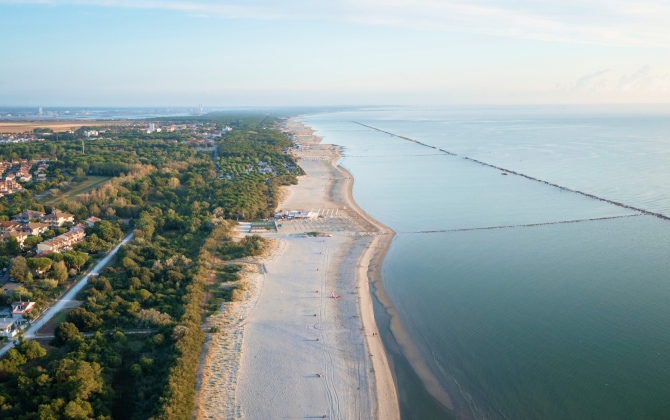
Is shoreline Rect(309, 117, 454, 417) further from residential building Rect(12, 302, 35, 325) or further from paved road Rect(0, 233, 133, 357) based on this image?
residential building Rect(12, 302, 35, 325)

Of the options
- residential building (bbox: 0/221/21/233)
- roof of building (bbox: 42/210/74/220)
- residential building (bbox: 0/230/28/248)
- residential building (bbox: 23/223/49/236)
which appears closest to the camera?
residential building (bbox: 0/230/28/248)

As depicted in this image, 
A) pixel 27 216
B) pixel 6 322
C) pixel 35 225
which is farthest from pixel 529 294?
pixel 27 216

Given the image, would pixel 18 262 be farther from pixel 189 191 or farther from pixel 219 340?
pixel 189 191

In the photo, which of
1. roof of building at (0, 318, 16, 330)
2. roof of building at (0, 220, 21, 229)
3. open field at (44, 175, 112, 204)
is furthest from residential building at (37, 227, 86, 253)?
open field at (44, 175, 112, 204)

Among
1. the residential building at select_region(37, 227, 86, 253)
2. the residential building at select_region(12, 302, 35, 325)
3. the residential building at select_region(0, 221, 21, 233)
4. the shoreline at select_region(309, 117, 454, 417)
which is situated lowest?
the shoreline at select_region(309, 117, 454, 417)

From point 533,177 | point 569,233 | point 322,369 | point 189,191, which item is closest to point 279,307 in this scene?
point 322,369

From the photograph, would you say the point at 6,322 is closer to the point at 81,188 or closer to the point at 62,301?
the point at 62,301
